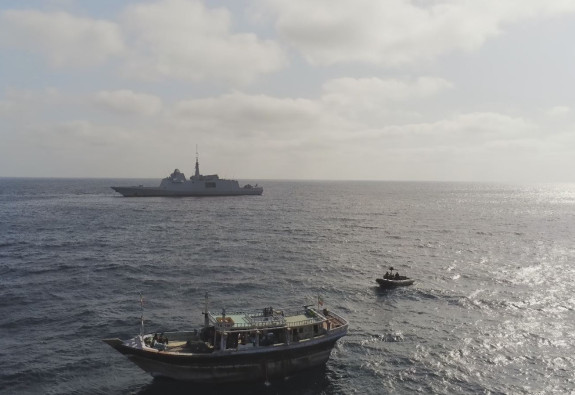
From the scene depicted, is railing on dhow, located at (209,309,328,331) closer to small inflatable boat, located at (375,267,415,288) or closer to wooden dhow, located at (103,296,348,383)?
wooden dhow, located at (103,296,348,383)

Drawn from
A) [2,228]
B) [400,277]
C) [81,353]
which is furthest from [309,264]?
[2,228]

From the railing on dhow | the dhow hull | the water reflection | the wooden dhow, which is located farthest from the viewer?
the railing on dhow

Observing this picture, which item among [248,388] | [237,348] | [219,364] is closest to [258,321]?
[237,348]

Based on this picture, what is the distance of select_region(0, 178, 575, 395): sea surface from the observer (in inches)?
1302

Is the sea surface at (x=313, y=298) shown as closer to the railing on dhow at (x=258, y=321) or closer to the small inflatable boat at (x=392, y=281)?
the small inflatable boat at (x=392, y=281)

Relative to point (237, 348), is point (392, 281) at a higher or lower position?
lower

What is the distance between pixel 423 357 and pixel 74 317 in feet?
112

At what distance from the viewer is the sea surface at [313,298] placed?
1302 inches

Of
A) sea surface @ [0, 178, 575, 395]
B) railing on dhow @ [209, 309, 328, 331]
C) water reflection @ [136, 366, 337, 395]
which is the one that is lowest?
water reflection @ [136, 366, 337, 395]

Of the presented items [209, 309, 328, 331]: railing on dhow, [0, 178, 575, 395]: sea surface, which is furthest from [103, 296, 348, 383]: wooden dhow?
[0, 178, 575, 395]: sea surface

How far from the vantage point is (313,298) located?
5247 centimetres

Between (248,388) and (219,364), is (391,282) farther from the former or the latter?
(219,364)

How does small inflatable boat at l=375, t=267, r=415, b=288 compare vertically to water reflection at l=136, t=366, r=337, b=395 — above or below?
above

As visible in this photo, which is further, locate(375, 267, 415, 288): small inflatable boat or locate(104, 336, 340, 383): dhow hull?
locate(375, 267, 415, 288): small inflatable boat
